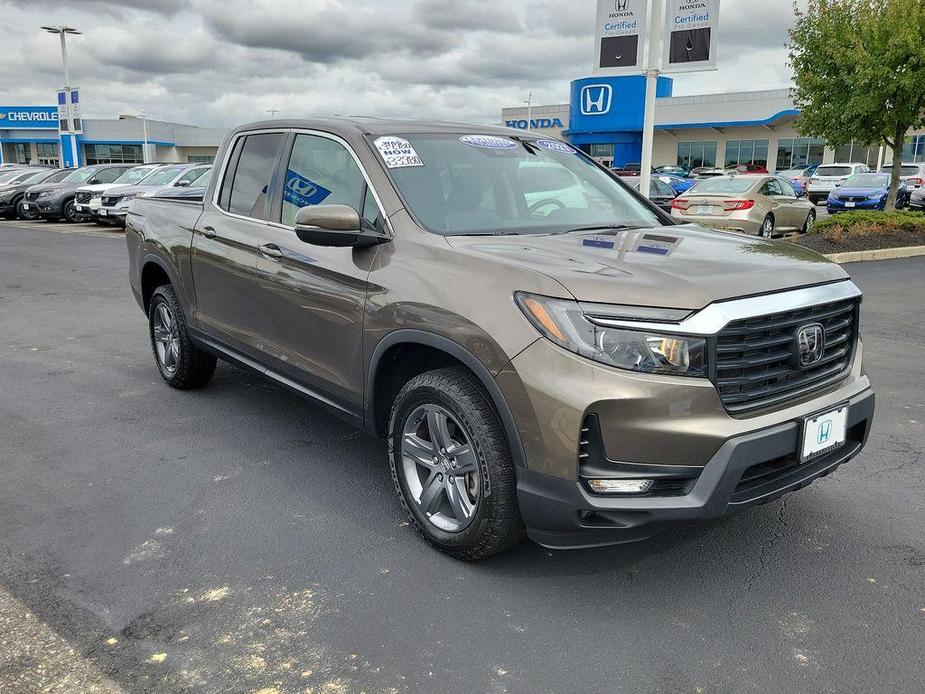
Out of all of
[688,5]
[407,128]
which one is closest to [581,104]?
[688,5]

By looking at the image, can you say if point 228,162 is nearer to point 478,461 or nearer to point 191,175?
point 478,461

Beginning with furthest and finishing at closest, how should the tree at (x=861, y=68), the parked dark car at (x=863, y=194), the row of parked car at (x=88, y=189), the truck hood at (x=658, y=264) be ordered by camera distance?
1. the parked dark car at (x=863, y=194)
2. the row of parked car at (x=88, y=189)
3. the tree at (x=861, y=68)
4. the truck hood at (x=658, y=264)

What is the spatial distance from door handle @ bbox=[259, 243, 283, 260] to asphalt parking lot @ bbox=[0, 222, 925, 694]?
3.81 feet

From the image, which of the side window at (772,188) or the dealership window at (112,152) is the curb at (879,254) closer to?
the side window at (772,188)

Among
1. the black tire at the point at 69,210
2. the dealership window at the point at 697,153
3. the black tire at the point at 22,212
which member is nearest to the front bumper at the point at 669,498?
the black tire at the point at 69,210

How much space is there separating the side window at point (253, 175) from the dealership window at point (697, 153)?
57.6 m

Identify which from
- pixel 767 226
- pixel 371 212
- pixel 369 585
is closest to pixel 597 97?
pixel 767 226

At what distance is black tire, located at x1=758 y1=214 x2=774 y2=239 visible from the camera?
50.4 ft

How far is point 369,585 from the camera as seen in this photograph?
3.16 meters

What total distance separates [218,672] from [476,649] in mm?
862

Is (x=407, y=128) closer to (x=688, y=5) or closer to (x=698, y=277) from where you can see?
(x=698, y=277)

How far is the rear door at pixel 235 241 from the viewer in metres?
4.47

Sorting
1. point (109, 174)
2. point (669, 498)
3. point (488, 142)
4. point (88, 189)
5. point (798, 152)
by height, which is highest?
point (798, 152)

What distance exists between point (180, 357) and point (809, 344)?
4158 millimetres
